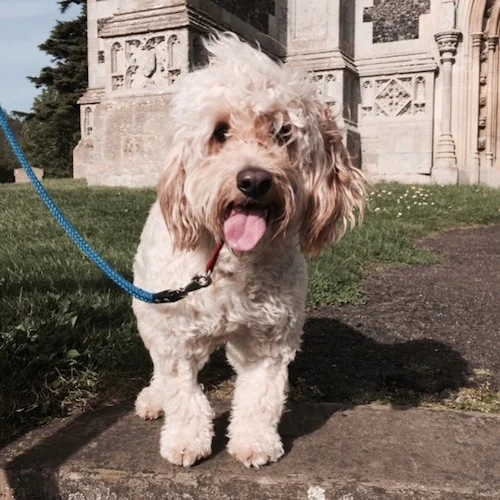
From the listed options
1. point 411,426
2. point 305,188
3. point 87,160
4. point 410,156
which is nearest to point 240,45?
point 305,188

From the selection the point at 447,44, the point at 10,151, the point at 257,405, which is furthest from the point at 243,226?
the point at 10,151

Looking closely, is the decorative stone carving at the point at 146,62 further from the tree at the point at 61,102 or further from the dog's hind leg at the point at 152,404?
the tree at the point at 61,102

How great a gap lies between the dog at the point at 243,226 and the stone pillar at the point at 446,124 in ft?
44.2

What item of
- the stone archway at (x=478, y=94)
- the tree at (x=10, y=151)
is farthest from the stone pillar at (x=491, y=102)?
the tree at (x=10, y=151)

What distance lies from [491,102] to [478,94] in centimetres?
61

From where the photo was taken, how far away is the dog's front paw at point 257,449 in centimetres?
231

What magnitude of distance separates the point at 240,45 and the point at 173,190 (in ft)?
Result: 2.25

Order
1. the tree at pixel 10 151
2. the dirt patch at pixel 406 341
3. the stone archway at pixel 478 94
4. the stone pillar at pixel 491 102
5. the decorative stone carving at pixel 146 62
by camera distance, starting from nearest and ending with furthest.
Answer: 1. the dirt patch at pixel 406 341
2. the decorative stone carving at pixel 146 62
3. the stone archway at pixel 478 94
4. the stone pillar at pixel 491 102
5. the tree at pixel 10 151

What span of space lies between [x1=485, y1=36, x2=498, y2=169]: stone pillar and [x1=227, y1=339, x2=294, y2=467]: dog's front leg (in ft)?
49.4

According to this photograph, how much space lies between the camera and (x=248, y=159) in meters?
2.13

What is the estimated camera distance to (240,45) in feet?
8.03

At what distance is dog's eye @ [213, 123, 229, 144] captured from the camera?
226 cm

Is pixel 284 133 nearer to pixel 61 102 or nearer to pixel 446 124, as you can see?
pixel 446 124

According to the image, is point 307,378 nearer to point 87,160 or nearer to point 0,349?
point 0,349
